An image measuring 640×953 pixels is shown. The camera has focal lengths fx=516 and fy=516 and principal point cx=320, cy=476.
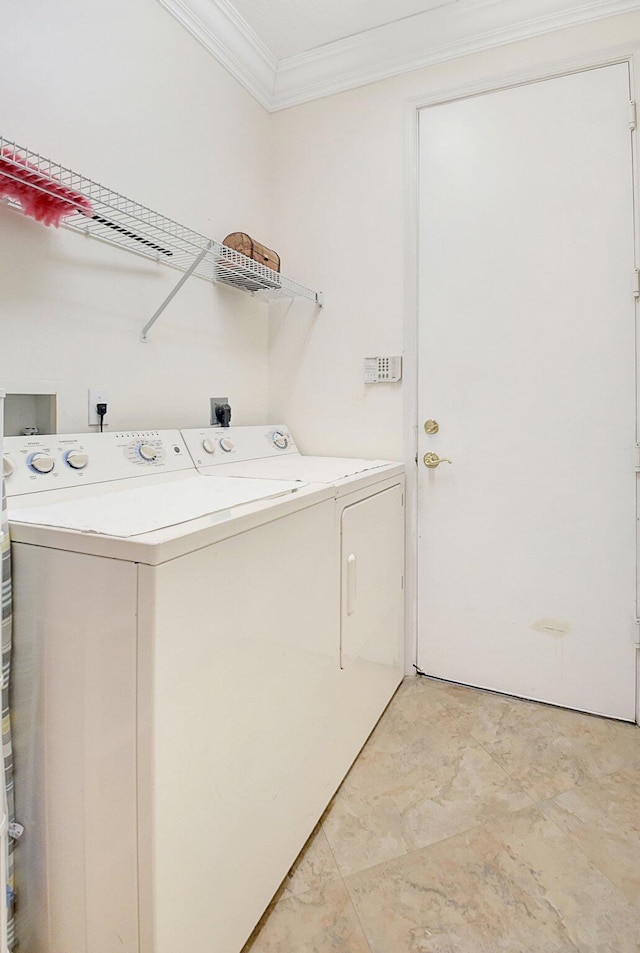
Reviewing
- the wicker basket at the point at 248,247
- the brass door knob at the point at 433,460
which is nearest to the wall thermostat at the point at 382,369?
the brass door knob at the point at 433,460

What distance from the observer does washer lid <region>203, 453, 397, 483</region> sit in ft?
5.08

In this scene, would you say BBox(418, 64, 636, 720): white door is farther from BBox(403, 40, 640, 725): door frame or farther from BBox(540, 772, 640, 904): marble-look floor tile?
BBox(540, 772, 640, 904): marble-look floor tile

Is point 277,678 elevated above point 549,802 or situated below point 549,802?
above

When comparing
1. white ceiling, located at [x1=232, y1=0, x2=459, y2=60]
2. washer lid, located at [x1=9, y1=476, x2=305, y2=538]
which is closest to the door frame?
white ceiling, located at [x1=232, y1=0, x2=459, y2=60]

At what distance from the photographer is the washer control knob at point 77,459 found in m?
1.26

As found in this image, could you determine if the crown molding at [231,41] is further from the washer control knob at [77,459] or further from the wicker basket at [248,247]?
the washer control knob at [77,459]

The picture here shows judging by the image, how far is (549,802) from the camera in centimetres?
147

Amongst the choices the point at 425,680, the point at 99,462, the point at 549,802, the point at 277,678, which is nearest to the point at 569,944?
the point at 549,802

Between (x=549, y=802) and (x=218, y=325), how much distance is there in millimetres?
1990

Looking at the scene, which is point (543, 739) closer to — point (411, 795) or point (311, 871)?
point (411, 795)

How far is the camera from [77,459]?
1282 mm

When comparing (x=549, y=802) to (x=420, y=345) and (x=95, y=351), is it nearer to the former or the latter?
(x=420, y=345)

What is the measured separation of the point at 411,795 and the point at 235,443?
128 cm

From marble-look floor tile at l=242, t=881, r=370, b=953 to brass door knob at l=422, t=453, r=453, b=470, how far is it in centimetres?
145
